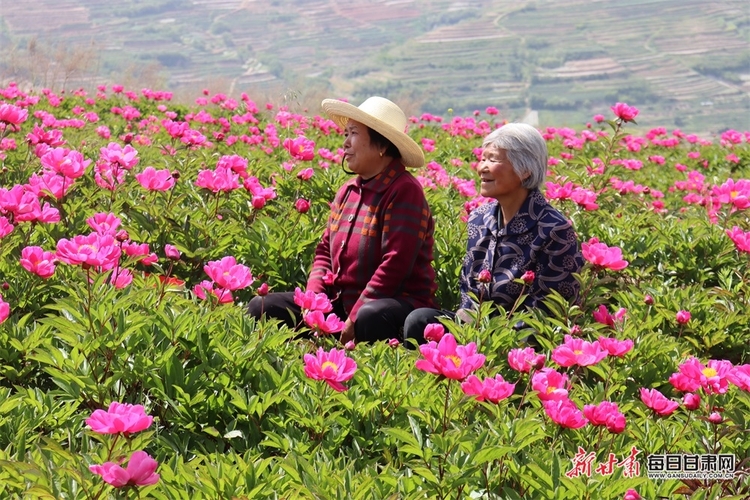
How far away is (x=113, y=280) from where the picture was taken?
3.20 m

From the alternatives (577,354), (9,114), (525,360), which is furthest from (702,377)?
(9,114)

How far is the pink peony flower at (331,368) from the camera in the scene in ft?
8.18

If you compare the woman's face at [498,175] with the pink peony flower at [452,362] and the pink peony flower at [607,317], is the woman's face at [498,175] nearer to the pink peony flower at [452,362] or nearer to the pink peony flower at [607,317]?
the pink peony flower at [607,317]

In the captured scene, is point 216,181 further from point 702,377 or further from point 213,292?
point 702,377

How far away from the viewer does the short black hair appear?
167 inches

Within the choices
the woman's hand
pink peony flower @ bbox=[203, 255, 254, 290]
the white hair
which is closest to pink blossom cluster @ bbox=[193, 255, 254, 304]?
pink peony flower @ bbox=[203, 255, 254, 290]

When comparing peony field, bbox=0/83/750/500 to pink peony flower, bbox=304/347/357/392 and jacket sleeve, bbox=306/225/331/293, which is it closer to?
pink peony flower, bbox=304/347/357/392

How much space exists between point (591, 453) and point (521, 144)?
5.84 ft

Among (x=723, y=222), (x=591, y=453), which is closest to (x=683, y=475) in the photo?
(x=591, y=453)

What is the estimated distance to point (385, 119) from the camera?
13.9ft

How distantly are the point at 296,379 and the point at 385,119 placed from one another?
5.54 ft

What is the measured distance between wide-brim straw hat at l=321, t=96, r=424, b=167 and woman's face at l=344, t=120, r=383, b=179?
0.05 m

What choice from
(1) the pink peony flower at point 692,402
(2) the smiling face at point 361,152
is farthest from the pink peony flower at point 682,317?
(2) the smiling face at point 361,152

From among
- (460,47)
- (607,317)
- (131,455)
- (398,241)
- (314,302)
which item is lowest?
(460,47)
